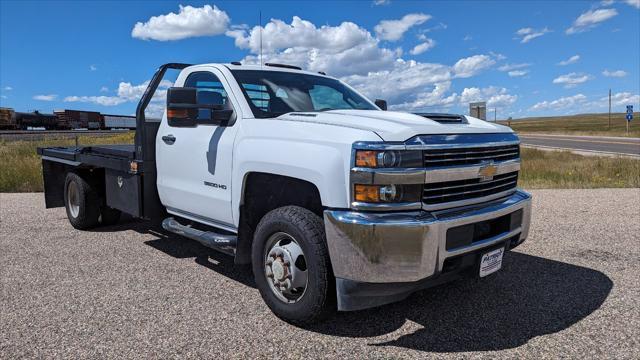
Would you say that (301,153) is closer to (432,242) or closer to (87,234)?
(432,242)

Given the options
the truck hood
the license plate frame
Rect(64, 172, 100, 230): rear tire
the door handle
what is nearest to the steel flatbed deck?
Rect(64, 172, 100, 230): rear tire

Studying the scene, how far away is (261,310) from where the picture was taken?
3715mm

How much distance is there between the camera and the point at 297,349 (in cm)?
308

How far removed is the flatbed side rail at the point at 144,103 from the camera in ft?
15.7

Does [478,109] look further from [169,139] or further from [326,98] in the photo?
[169,139]

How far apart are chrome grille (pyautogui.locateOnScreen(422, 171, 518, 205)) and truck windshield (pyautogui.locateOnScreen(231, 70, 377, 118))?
1505 millimetres

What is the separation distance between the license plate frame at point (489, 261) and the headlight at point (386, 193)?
0.75m

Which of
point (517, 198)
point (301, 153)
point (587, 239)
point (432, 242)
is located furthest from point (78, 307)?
point (587, 239)

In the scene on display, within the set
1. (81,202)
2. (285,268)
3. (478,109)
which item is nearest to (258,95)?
(285,268)

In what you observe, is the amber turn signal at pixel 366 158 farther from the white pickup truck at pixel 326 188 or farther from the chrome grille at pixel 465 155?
the chrome grille at pixel 465 155

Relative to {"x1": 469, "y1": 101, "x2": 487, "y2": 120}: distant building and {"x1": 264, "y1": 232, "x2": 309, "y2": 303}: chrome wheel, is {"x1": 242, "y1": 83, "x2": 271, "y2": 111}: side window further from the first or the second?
{"x1": 469, "y1": 101, "x2": 487, "y2": 120}: distant building

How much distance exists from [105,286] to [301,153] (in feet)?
7.55

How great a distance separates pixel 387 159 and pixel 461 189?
0.65 m

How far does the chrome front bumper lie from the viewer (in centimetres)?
286
